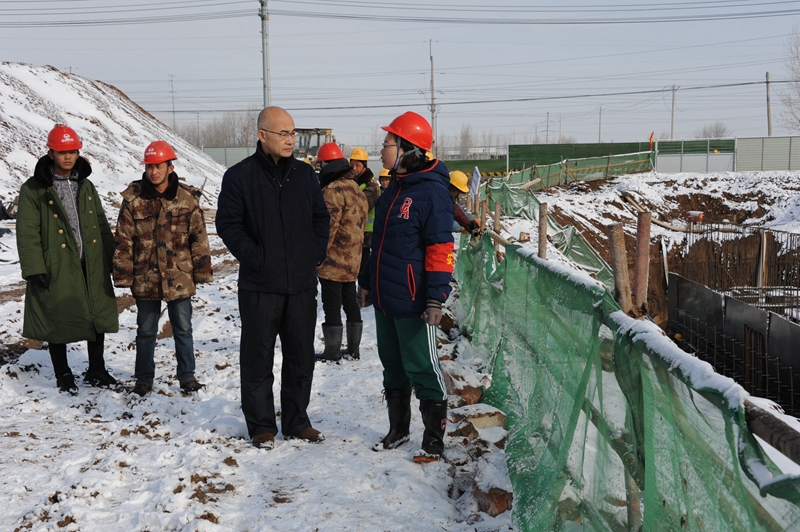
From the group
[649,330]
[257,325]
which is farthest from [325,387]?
[649,330]

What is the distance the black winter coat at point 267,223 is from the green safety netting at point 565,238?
7.23 meters

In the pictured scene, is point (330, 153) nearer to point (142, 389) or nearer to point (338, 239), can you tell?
point (338, 239)

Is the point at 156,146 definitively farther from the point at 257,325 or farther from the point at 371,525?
the point at 371,525

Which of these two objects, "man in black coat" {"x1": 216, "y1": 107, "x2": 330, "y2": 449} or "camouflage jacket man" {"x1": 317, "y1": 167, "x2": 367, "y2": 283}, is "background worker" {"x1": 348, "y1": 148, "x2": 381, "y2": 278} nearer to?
"camouflage jacket man" {"x1": 317, "y1": 167, "x2": 367, "y2": 283}

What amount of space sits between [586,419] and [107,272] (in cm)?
422

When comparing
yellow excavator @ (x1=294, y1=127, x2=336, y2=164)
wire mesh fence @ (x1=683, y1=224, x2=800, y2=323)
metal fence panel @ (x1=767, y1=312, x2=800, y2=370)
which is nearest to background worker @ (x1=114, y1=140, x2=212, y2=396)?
metal fence panel @ (x1=767, y1=312, x2=800, y2=370)

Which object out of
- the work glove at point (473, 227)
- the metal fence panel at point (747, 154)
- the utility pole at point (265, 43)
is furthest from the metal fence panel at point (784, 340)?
the metal fence panel at point (747, 154)

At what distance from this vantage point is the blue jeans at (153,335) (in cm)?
541

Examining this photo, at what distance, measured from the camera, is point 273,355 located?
4.43 metres

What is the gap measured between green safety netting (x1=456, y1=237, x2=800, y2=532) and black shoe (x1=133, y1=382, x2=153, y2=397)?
8.94 ft

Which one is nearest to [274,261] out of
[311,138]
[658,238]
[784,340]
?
[784,340]

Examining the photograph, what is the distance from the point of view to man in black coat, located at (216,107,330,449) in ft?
13.8

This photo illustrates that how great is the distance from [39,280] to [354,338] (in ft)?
8.48

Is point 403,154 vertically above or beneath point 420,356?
above
